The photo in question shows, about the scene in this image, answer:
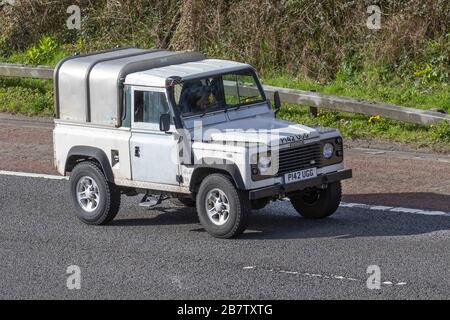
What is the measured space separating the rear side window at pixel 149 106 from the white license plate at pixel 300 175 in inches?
70.3

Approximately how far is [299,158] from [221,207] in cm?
112

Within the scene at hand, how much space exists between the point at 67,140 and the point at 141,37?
10905 mm

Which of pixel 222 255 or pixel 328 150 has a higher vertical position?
pixel 328 150

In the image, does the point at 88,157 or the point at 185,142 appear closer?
the point at 185,142

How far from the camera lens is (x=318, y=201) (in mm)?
15164

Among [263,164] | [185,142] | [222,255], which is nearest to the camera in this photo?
→ [222,255]

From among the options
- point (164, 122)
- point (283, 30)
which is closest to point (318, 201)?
point (164, 122)

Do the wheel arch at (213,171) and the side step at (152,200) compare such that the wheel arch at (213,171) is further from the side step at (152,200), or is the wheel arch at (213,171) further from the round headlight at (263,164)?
the side step at (152,200)

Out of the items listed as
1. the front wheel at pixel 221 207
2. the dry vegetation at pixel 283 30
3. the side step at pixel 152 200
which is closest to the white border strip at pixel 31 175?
the side step at pixel 152 200

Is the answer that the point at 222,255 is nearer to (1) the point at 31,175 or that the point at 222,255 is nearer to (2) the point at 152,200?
(2) the point at 152,200

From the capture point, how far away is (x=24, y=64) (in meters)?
24.7

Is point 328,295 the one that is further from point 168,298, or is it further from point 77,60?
point 77,60

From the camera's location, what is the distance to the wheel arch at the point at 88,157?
1525 cm
